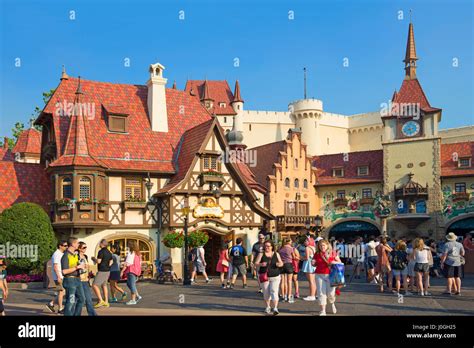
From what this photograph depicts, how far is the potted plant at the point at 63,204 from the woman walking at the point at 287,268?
1317 centimetres

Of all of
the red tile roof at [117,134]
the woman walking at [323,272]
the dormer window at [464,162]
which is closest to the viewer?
the woman walking at [323,272]

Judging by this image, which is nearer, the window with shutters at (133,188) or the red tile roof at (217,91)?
the window with shutters at (133,188)

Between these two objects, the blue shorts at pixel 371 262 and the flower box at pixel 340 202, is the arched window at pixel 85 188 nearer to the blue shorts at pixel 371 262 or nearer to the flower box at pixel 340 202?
the blue shorts at pixel 371 262

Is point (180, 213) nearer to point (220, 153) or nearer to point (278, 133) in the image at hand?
point (220, 153)

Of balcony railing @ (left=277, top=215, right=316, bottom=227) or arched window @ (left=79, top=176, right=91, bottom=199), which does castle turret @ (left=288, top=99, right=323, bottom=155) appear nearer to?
balcony railing @ (left=277, top=215, right=316, bottom=227)

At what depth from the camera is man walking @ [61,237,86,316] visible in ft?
40.4

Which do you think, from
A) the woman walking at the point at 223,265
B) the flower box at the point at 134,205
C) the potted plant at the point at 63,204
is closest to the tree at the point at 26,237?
the potted plant at the point at 63,204

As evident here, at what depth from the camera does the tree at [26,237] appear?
2473 cm

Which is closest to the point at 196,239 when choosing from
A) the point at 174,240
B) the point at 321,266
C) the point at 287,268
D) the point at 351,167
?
the point at 174,240

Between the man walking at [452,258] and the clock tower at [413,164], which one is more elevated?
the clock tower at [413,164]

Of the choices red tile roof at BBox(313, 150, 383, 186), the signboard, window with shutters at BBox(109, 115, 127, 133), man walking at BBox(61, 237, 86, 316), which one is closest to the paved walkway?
man walking at BBox(61, 237, 86, 316)

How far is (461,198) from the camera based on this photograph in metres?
45.3

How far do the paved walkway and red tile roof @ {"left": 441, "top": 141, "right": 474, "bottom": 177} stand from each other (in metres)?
26.3
